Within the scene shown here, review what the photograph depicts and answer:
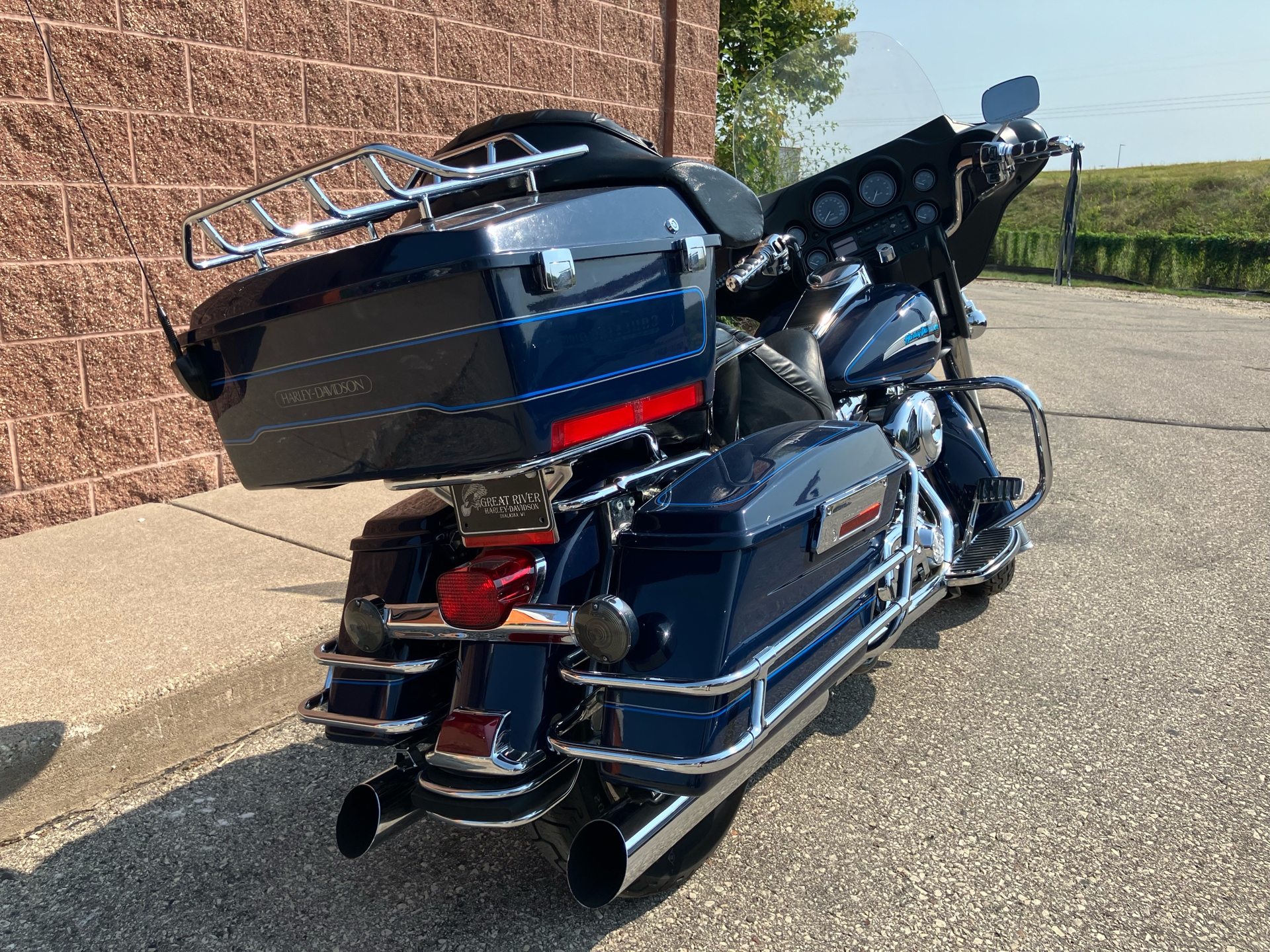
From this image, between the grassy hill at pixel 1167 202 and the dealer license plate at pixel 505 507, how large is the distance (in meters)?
39.2

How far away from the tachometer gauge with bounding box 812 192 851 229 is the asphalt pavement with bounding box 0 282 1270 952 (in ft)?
4.72

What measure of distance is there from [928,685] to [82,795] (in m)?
2.36

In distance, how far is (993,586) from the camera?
3656 mm

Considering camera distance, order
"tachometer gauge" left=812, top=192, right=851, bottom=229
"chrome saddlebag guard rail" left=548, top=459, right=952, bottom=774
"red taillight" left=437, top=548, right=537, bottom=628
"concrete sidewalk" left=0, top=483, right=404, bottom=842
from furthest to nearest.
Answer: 1. "tachometer gauge" left=812, top=192, right=851, bottom=229
2. "concrete sidewalk" left=0, top=483, right=404, bottom=842
3. "red taillight" left=437, top=548, right=537, bottom=628
4. "chrome saddlebag guard rail" left=548, top=459, right=952, bottom=774

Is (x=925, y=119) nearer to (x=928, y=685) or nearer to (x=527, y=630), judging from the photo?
(x=928, y=685)

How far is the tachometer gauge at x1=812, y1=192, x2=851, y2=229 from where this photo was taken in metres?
3.54

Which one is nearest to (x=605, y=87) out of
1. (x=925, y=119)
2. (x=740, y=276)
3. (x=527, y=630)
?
(x=925, y=119)

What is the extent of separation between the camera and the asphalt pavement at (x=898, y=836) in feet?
6.75

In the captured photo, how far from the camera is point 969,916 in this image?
6.78 ft

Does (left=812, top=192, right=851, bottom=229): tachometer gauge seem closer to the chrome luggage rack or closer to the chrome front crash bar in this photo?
the chrome front crash bar

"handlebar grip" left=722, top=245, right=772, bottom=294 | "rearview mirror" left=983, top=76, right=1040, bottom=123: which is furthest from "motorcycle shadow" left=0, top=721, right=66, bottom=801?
"rearview mirror" left=983, top=76, right=1040, bottom=123

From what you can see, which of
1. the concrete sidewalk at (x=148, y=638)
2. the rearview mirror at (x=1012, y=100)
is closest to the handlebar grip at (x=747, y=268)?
the rearview mirror at (x=1012, y=100)

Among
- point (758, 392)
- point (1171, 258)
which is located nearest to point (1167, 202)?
point (1171, 258)

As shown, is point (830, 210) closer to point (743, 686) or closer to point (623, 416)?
point (623, 416)
